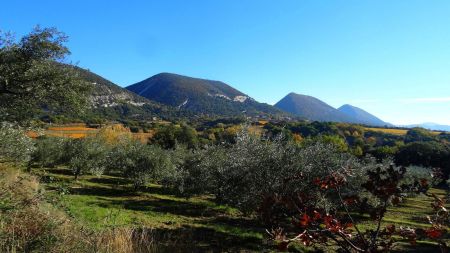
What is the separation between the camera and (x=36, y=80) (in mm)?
19406

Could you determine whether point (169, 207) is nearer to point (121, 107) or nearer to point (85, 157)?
point (85, 157)

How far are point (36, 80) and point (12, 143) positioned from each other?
3552mm

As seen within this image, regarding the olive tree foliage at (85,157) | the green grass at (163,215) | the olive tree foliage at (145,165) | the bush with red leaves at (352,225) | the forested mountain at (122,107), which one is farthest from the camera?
the forested mountain at (122,107)

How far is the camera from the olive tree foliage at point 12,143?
17688mm

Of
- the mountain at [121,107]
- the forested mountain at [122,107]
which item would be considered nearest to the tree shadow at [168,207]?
the forested mountain at [122,107]

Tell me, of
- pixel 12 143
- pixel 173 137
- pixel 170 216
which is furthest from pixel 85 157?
pixel 173 137

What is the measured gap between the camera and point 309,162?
2003 centimetres

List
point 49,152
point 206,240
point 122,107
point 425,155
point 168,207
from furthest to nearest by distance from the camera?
point 122,107 < point 425,155 < point 49,152 < point 168,207 < point 206,240

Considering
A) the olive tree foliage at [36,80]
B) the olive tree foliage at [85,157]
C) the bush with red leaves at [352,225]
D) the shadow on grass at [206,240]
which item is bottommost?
the shadow on grass at [206,240]

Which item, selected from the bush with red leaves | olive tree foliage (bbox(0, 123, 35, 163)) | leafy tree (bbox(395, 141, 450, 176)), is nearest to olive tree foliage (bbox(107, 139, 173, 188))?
olive tree foliage (bbox(0, 123, 35, 163))

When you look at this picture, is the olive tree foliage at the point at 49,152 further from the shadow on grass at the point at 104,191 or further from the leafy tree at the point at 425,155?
the leafy tree at the point at 425,155

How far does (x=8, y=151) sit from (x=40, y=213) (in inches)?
432

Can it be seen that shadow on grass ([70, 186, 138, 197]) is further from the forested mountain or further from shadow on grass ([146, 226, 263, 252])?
the forested mountain

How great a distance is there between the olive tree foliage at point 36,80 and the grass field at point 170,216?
417 cm
